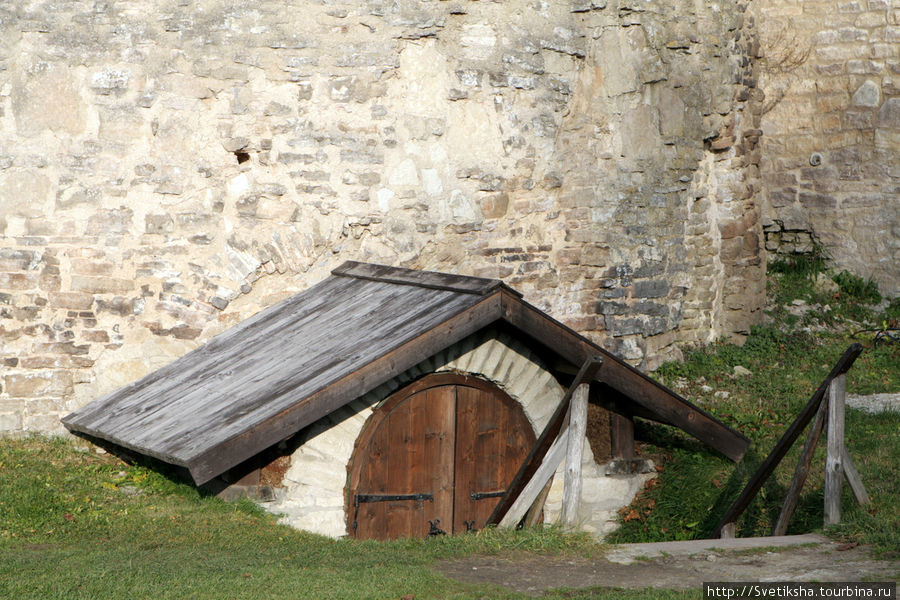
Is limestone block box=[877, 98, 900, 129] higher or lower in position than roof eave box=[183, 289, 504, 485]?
higher

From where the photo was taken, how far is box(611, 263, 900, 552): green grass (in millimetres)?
6598

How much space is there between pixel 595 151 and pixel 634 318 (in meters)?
1.57

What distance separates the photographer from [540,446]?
589cm

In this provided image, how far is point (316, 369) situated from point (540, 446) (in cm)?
137

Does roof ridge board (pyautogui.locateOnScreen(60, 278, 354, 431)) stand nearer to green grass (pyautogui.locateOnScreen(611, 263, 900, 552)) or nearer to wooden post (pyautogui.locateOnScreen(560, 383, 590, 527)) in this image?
wooden post (pyautogui.locateOnScreen(560, 383, 590, 527))

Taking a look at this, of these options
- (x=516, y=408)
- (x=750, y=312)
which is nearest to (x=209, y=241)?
(x=516, y=408)

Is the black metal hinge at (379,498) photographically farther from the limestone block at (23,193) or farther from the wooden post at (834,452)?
the limestone block at (23,193)

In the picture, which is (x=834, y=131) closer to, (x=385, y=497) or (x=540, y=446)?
(x=540, y=446)

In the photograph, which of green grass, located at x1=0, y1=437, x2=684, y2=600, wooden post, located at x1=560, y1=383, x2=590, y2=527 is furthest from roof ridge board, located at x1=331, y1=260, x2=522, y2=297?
green grass, located at x1=0, y1=437, x2=684, y2=600

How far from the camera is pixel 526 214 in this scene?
29.9ft

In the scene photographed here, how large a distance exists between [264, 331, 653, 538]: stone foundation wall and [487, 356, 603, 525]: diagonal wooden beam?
1.26 feet

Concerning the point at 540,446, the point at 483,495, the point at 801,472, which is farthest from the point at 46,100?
the point at 801,472

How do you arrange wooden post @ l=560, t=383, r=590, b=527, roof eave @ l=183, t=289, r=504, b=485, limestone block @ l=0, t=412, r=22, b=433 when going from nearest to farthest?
roof eave @ l=183, t=289, r=504, b=485
wooden post @ l=560, t=383, r=590, b=527
limestone block @ l=0, t=412, r=22, b=433

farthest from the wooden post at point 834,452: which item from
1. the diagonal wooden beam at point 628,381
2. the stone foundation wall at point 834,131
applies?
the stone foundation wall at point 834,131
